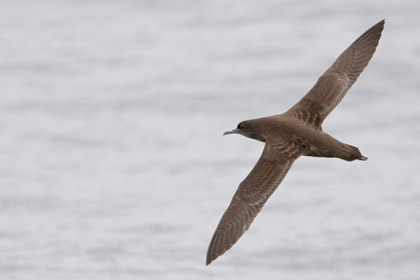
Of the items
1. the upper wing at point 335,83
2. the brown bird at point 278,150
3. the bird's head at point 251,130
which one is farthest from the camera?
the upper wing at point 335,83

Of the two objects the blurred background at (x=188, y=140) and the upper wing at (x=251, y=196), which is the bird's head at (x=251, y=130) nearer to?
the upper wing at (x=251, y=196)

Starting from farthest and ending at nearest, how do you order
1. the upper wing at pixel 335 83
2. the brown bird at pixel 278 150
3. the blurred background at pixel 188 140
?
1. the blurred background at pixel 188 140
2. the upper wing at pixel 335 83
3. the brown bird at pixel 278 150

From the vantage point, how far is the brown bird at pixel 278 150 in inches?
434

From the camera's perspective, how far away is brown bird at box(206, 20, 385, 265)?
1102cm

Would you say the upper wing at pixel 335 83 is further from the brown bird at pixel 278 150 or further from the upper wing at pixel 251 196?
the upper wing at pixel 251 196

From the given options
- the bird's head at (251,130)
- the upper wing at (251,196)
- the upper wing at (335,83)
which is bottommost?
the upper wing at (251,196)

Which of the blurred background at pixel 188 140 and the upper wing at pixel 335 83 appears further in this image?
the blurred background at pixel 188 140

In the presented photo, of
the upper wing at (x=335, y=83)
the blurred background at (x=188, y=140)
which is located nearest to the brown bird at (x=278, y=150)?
the upper wing at (x=335, y=83)

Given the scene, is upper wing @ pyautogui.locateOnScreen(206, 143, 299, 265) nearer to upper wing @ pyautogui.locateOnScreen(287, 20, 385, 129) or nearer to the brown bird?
the brown bird

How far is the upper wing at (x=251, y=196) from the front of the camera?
429 inches

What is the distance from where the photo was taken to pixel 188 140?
15812mm

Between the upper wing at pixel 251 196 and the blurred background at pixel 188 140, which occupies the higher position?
the blurred background at pixel 188 140

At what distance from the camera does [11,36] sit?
63.6 feet

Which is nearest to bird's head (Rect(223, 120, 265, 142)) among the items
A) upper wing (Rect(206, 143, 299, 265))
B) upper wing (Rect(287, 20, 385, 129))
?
upper wing (Rect(206, 143, 299, 265))
